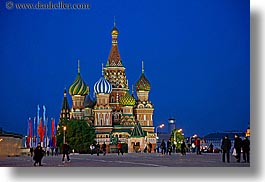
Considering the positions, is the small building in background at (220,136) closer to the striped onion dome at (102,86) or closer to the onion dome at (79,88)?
the striped onion dome at (102,86)

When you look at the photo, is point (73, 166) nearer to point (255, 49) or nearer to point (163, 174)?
point (163, 174)

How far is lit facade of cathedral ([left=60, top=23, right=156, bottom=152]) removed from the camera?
49.9 m

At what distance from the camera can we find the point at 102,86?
49.9 m

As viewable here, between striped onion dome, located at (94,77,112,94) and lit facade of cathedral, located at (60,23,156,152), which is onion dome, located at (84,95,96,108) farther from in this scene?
striped onion dome, located at (94,77,112,94)

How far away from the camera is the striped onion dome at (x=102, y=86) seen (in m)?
49.9

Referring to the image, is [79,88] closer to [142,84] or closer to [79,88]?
[79,88]

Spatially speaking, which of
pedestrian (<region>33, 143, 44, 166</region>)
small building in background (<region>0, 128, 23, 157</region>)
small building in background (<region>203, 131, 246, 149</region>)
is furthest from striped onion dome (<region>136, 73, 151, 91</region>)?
pedestrian (<region>33, 143, 44, 166</region>)

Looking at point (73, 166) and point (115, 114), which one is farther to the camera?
point (115, 114)

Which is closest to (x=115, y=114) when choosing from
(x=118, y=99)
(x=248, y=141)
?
(x=118, y=99)

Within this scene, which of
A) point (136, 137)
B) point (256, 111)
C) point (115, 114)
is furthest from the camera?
point (115, 114)

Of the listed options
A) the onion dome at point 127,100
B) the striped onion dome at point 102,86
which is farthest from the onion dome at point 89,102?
the striped onion dome at point 102,86

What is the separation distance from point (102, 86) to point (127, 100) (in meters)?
2.93

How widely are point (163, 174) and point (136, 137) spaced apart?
33408mm

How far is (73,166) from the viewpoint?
16.5 meters
